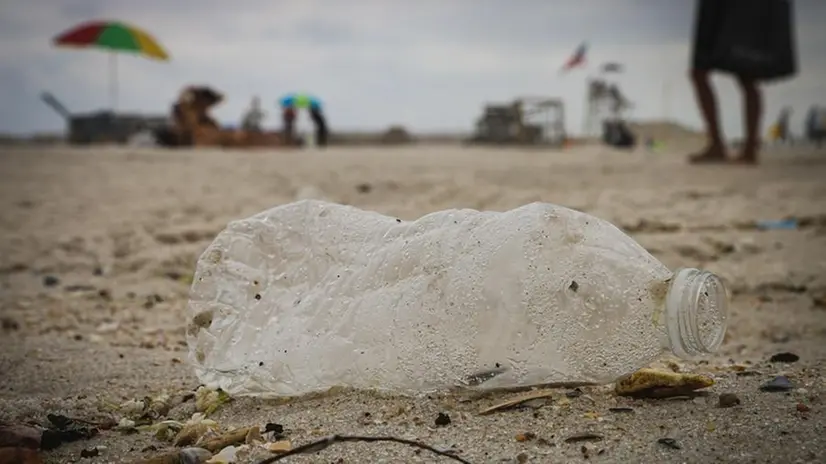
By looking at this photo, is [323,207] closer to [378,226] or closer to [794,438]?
[378,226]

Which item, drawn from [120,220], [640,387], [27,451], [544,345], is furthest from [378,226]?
[120,220]

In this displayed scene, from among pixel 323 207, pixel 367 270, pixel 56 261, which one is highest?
pixel 323 207

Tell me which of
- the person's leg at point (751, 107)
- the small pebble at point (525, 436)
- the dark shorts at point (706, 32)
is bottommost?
the small pebble at point (525, 436)

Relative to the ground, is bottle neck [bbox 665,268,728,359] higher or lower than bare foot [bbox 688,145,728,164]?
lower

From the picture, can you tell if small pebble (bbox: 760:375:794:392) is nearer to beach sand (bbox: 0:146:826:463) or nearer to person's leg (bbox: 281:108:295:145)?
beach sand (bbox: 0:146:826:463)

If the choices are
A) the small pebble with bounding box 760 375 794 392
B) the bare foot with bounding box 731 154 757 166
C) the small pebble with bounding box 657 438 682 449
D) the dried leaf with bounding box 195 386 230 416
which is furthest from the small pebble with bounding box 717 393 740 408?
the bare foot with bounding box 731 154 757 166

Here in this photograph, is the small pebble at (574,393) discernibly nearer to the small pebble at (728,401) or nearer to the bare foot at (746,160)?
the small pebble at (728,401)

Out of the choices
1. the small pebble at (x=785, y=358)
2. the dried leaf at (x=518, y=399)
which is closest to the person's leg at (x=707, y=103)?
the small pebble at (x=785, y=358)
